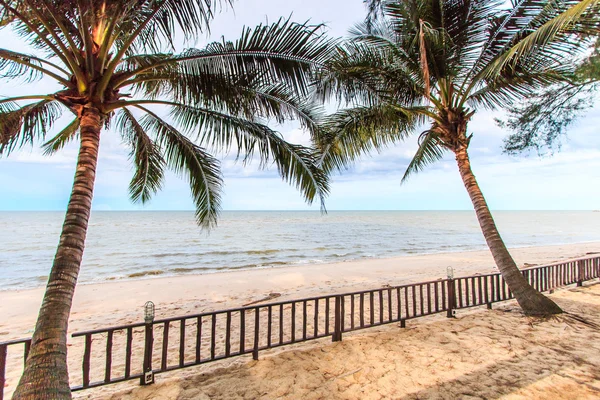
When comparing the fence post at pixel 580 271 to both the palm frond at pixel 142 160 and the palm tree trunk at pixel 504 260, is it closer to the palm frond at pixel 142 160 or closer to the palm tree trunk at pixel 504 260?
the palm tree trunk at pixel 504 260

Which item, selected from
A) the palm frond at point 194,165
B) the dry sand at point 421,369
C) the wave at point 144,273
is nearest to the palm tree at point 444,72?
the dry sand at point 421,369

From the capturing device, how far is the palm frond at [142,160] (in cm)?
589

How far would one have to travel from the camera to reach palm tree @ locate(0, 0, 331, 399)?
101 inches

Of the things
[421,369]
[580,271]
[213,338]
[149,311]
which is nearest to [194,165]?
[149,311]

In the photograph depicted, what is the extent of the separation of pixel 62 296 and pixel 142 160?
441 centimetres

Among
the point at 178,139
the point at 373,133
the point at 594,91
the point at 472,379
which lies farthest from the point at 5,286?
the point at 594,91

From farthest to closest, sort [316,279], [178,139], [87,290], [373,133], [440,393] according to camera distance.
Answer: [316,279]
[87,290]
[373,133]
[178,139]
[440,393]

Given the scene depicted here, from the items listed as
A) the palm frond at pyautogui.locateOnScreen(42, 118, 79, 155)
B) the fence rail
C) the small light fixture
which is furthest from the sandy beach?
the palm frond at pyautogui.locateOnScreen(42, 118, 79, 155)

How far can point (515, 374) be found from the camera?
143 inches

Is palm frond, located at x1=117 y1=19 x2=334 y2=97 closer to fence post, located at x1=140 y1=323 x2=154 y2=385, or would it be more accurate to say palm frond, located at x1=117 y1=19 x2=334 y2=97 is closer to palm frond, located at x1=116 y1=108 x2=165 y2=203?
palm frond, located at x1=116 y1=108 x2=165 y2=203

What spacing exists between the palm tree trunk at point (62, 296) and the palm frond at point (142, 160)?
9.16ft

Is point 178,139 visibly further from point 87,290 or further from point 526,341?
point 87,290

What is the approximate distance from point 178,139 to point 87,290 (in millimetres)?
10044

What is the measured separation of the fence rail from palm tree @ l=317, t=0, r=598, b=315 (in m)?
1.77
